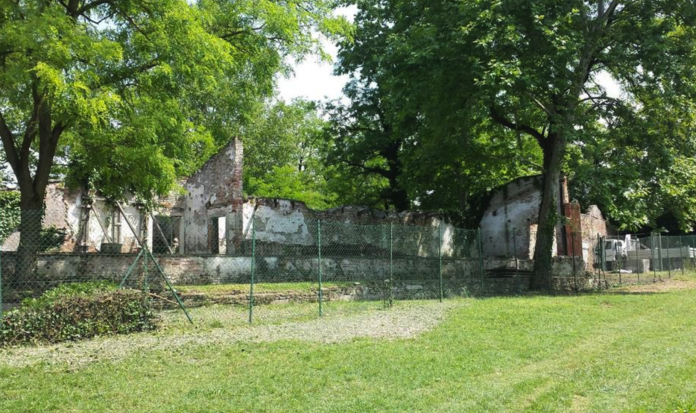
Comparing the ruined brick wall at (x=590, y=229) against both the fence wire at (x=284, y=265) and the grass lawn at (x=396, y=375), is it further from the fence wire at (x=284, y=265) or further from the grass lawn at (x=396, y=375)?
the grass lawn at (x=396, y=375)

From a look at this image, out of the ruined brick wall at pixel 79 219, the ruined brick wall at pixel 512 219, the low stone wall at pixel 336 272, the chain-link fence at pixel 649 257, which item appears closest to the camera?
the low stone wall at pixel 336 272

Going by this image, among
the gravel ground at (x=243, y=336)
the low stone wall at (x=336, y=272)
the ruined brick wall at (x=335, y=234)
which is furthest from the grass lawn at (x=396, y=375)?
the ruined brick wall at (x=335, y=234)

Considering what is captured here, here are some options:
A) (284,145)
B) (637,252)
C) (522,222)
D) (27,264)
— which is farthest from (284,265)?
(284,145)

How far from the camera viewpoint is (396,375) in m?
6.77

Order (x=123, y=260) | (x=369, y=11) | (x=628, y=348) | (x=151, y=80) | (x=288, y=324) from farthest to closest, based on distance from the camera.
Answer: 1. (x=369, y=11)
2. (x=123, y=260)
3. (x=151, y=80)
4. (x=288, y=324)
5. (x=628, y=348)

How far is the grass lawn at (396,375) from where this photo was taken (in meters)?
5.64

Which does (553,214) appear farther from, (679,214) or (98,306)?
(98,306)

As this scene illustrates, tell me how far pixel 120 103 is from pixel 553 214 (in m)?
14.2

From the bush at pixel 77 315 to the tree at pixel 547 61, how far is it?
36.0 feet

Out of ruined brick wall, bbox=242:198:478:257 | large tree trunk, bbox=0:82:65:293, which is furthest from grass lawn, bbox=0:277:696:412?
ruined brick wall, bbox=242:198:478:257

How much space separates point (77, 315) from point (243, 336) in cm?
283

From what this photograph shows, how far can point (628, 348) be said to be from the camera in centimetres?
853

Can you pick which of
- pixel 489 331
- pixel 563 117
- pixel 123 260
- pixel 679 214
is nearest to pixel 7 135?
pixel 123 260

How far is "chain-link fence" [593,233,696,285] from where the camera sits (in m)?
23.6
